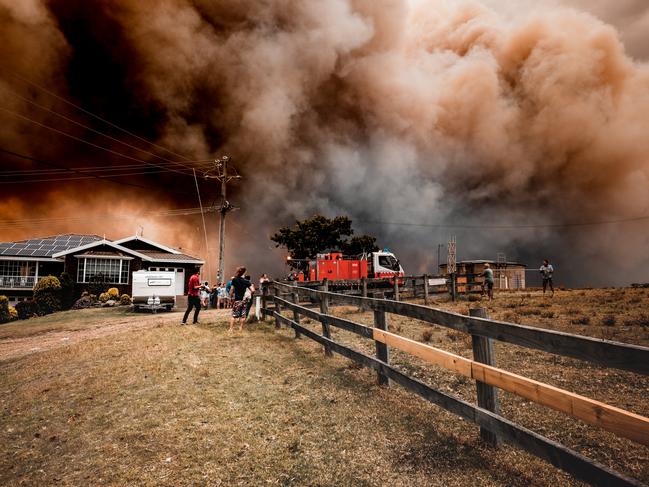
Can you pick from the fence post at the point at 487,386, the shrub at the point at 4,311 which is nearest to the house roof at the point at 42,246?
the shrub at the point at 4,311

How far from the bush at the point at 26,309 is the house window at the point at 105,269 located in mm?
7192

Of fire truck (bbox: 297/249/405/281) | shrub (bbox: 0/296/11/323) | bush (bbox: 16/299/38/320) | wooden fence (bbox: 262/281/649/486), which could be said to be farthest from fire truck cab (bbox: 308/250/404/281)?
wooden fence (bbox: 262/281/649/486)

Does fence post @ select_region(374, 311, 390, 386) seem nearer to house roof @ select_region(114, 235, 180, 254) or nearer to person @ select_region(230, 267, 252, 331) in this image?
person @ select_region(230, 267, 252, 331)

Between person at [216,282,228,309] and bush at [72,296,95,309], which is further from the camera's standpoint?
bush at [72,296,95,309]

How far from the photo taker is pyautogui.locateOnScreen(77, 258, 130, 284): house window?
29.4m

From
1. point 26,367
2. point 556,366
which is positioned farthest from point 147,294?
point 556,366

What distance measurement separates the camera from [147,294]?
20891 mm

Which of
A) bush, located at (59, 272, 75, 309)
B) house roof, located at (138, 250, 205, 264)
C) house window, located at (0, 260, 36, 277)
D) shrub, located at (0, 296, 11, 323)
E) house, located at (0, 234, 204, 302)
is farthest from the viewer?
house roof, located at (138, 250, 205, 264)

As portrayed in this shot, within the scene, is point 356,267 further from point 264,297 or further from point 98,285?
point 98,285

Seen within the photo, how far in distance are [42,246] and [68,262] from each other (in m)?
5.49

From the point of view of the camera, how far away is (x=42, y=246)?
3183 cm

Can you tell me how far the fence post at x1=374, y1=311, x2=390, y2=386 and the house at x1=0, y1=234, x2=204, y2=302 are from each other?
28867 mm

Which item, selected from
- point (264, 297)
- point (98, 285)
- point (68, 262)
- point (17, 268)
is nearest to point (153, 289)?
point (264, 297)

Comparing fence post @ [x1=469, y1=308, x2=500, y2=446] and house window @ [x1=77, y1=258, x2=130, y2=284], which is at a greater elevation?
house window @ [x1=77, y1=258, x2=130, y2=284]
